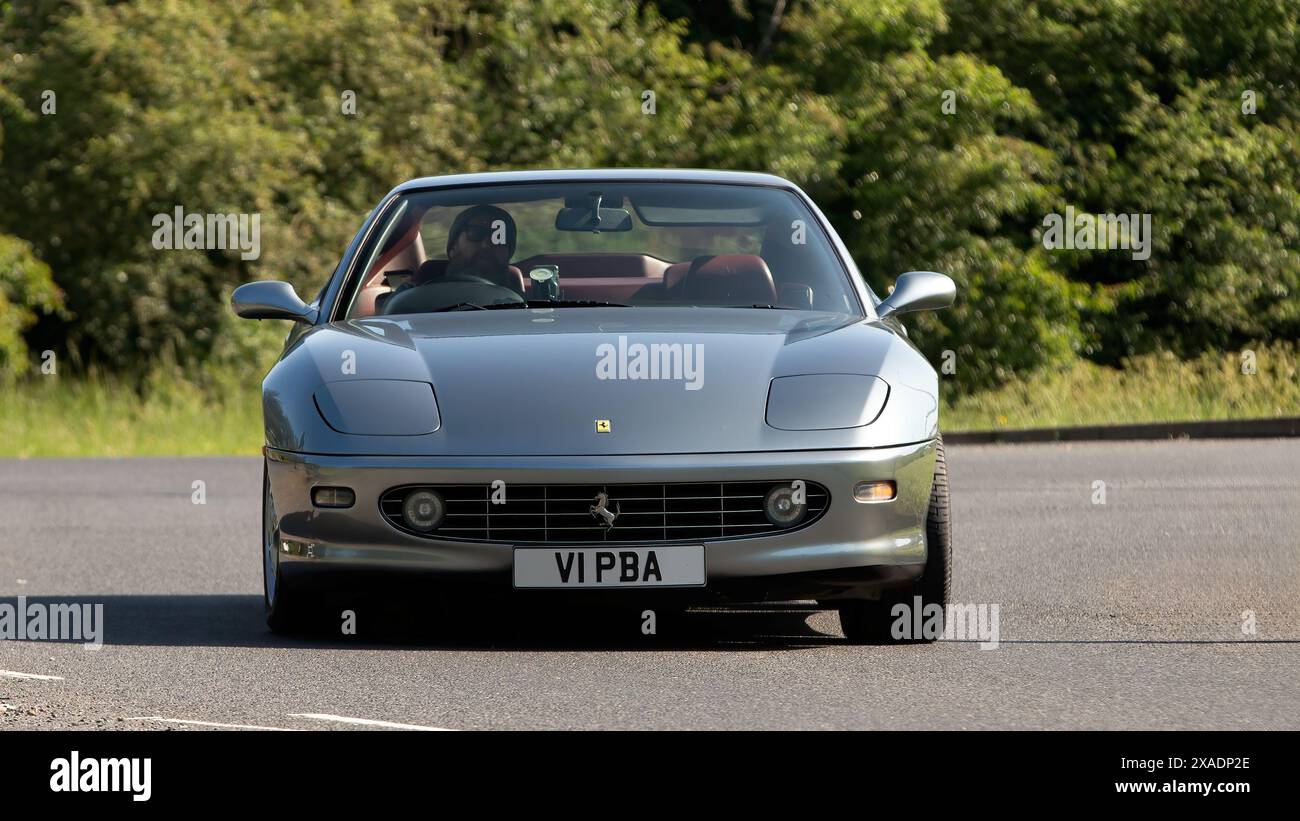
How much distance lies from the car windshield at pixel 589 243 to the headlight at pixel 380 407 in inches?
40.5

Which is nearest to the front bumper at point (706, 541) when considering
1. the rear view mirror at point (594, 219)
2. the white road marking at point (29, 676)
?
the white road marking at point (29, 676)

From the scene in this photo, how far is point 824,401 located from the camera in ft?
23.0

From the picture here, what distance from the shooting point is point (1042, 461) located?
1783 centimetres

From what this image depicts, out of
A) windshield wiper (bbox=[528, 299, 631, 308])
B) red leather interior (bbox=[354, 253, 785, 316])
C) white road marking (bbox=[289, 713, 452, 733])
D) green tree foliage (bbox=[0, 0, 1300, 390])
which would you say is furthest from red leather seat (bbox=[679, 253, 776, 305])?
green tree foliage (bbox=[0, 0, 1300, 390])

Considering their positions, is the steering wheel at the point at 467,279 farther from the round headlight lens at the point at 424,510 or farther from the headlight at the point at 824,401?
the headlight at the point at 824,401

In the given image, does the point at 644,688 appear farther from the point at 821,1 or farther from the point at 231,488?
the point at 821,1

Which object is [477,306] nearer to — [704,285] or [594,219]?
[594,219]

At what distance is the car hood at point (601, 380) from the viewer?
6.88 m

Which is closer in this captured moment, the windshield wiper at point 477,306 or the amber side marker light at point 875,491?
the amber side marker light at point 875,491

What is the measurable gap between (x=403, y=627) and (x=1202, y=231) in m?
21.9

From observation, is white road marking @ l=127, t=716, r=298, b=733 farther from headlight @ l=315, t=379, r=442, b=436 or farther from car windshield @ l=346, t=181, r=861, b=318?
car windshield @ l=346, t=181, r=861, b=318

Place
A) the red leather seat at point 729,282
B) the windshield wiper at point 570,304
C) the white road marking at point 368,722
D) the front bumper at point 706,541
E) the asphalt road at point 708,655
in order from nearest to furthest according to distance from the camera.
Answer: the white road marking at point 368,722, the asphalt road at point 708,655, the front bumper at point 706,541, the windshield wiper at point 570,304, the red leather seat at point 729,282

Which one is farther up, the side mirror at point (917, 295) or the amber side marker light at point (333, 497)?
the side mirror at point (917, 295)

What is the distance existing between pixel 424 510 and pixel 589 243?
2451 mm
